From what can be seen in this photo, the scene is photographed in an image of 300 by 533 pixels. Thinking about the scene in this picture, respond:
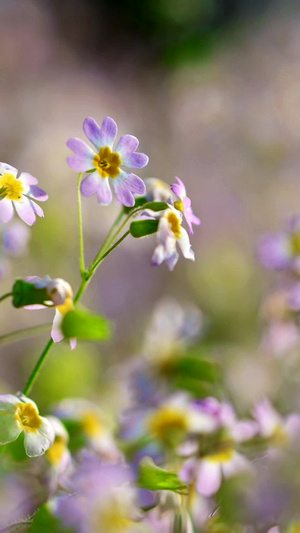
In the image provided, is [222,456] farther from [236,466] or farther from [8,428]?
[8,428]

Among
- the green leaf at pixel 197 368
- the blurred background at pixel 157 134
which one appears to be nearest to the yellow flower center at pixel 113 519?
the green leaf at pixel 197 368

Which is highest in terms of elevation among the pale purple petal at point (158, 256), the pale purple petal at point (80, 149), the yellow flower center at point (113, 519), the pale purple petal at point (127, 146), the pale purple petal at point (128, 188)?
the pale purple petal at point (127, 146)

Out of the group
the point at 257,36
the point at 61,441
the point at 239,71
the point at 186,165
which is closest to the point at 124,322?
the point at 186,165

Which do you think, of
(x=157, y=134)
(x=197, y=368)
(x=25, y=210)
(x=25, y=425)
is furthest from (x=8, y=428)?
(x=157, y=134)

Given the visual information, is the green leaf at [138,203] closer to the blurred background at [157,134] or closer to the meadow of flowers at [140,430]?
the meadow of flowers at [140,430]

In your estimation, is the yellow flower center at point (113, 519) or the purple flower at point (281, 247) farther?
the purple flower at point (281, 247)
